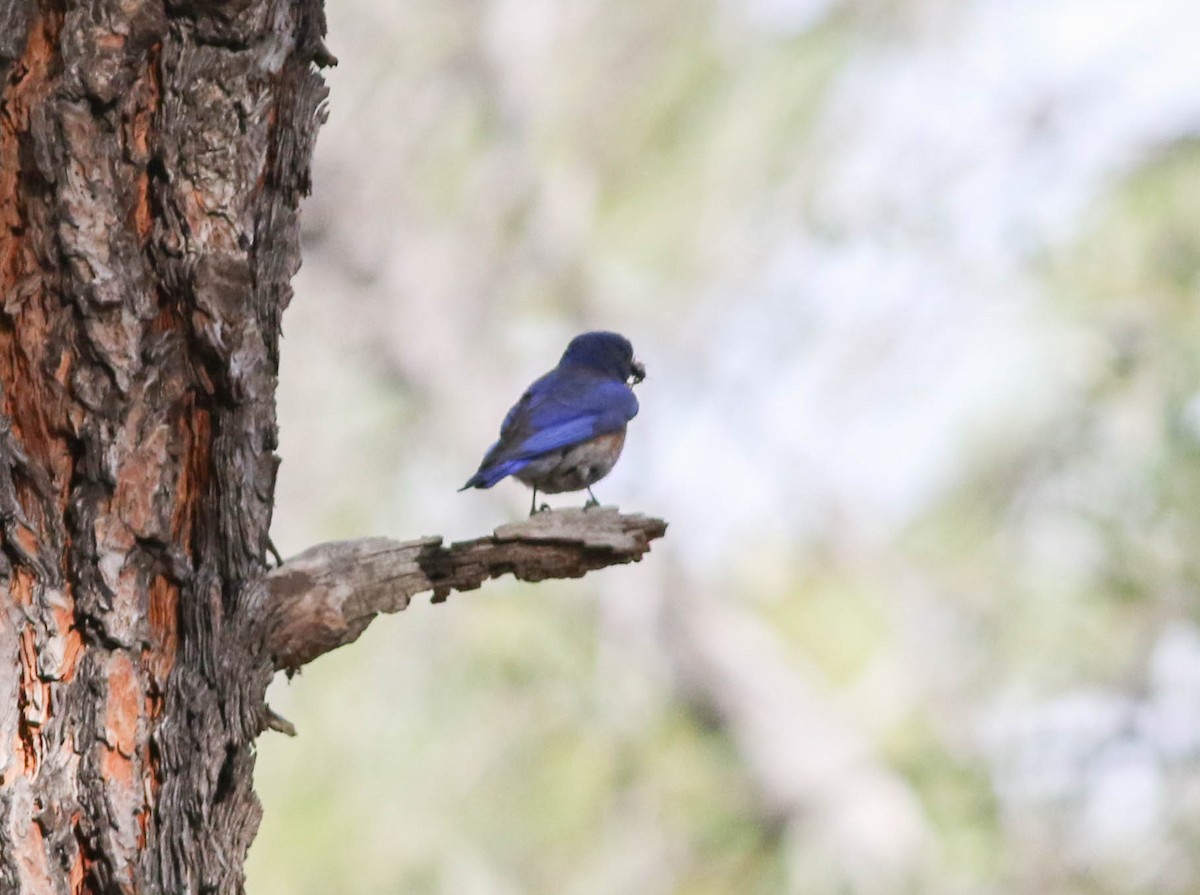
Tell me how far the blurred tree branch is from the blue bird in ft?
4.26

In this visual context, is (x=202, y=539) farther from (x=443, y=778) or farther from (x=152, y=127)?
(x=443, y=778)

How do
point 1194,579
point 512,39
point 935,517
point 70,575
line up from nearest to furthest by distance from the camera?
point 70,575 → point 1194,579 → point 935,517 → point 512,39

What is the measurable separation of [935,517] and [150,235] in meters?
6.63

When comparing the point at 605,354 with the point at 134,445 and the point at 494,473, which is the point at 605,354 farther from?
the point at 134,445

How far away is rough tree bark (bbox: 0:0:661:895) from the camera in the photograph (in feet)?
6.41

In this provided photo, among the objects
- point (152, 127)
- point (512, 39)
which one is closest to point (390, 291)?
point (512, 39)

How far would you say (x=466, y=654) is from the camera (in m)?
7.90

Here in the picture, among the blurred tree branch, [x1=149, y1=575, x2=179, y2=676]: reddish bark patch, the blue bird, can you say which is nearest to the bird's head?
the blue bird

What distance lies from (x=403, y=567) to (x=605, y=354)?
2.68 meters

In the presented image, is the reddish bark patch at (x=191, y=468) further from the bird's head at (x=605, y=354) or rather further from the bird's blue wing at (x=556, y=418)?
the bird's head at (x=605, y=354)

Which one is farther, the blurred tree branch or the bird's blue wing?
the bird's blue wing

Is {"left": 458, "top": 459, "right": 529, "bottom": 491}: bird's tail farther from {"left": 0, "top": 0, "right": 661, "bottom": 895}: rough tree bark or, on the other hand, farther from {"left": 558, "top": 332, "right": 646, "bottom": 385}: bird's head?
{"left": 0, "top": 0, "right": 661, "bottom": 895}: rough tree bark

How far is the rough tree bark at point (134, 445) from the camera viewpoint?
196 centimetres

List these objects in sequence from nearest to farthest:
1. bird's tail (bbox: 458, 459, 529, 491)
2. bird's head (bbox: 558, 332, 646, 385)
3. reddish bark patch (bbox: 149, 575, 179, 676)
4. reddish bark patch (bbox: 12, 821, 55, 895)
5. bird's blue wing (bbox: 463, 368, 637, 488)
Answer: reddish bark patch (bbox: 12, 821, 55, 895)
reddish bark patch (bbox: 149, 575, 179, 676)
bird's tail (bbox: 458, 459, 529, 491)
bird's blue wing (bbox: 463, 368, 637, 488)
bird's head (bbox: 558, 332, 646, 385)
